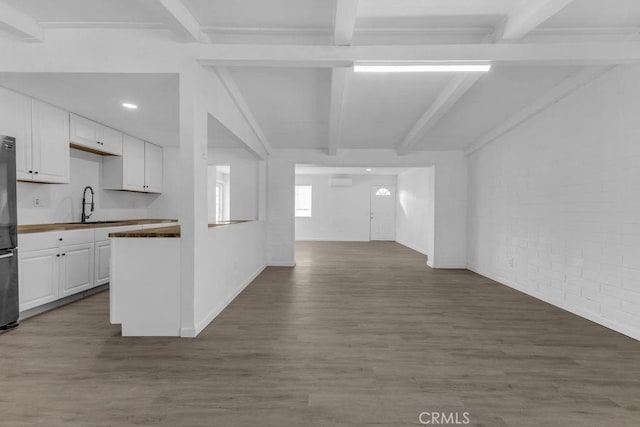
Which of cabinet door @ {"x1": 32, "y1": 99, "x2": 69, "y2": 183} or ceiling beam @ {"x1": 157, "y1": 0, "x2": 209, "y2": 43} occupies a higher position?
ceiling beam @ {"x1": 157, "y1": 0, "x2": 209, "y2": 43}

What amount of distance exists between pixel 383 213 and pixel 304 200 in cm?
324

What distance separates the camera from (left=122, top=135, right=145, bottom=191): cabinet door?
5.28 meters

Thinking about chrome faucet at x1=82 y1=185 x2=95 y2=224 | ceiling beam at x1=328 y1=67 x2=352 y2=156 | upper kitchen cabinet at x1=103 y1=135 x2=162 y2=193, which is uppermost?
ceiling beam at x1=328 y1=67 x2=352 y2=156

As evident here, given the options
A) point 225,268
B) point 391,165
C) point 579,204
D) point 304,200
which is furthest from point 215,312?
point 304,200

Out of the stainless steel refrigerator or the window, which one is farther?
the window

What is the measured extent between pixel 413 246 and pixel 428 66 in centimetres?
795

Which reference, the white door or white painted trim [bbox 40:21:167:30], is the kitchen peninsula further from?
the white door

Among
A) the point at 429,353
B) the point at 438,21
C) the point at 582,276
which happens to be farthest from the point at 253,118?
the point at 582,276

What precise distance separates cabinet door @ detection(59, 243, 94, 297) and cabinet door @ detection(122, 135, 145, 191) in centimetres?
155

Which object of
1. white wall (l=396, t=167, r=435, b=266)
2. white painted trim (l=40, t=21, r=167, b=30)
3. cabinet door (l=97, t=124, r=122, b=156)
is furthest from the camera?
white wall (l=396, t=167, r=435, b=266)

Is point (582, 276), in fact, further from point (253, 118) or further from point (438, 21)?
point (253, 118)

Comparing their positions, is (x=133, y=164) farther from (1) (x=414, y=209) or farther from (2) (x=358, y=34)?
(1) (x=414, y=209)

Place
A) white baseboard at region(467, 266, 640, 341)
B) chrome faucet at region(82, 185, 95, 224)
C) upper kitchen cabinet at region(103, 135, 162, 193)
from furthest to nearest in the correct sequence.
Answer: upper kitchen cabinet at region(103, 135, 162, 193) → chrome faucet at region(82, 185, 95, 224) → white baseboard at region(467, 266, 640, 341)

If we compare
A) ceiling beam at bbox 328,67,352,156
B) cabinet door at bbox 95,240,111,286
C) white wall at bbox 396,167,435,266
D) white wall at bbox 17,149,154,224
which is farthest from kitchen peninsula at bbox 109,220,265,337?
white wall at bbox 396,167,435,266
